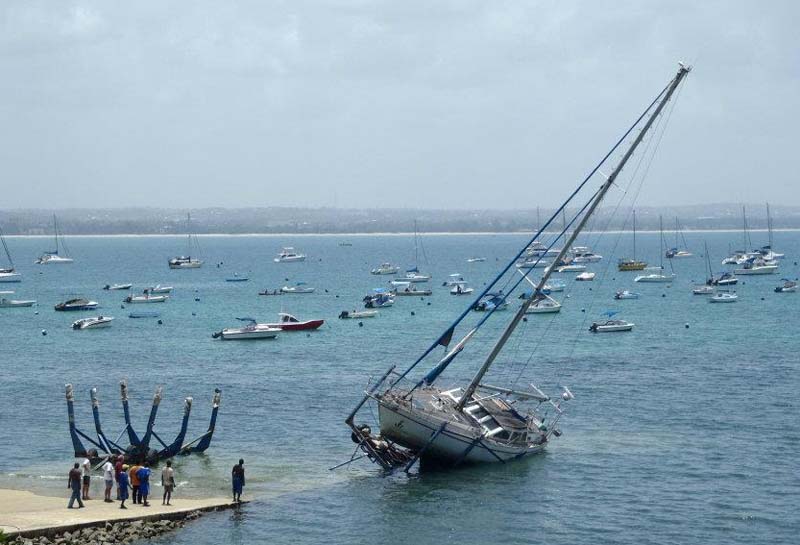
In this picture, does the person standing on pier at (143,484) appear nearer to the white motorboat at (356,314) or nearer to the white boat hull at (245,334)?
the white boat hull at (245,334)

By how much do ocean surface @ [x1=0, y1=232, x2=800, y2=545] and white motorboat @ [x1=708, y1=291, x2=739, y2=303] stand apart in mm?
14500

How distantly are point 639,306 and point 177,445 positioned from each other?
3441 inches

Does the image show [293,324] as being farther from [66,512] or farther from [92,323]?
[66,512]

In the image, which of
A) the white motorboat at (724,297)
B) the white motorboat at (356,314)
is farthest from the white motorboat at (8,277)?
the white motorboat at (724,297)

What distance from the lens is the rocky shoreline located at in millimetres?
37384

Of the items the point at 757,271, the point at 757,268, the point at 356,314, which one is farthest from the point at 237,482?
the point at 757,268

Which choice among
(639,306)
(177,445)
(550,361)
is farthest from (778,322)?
(177,445)

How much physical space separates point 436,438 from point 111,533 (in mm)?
14293

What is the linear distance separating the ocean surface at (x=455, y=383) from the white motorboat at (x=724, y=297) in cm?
1450

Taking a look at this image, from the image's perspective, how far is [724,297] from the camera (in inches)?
5325

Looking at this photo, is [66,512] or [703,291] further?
[703,291]

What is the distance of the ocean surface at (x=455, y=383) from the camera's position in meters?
42.6

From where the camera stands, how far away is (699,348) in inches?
3551

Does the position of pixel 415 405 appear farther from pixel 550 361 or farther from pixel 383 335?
pixel 383 335
